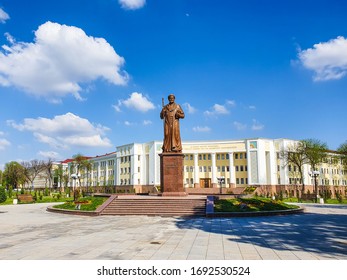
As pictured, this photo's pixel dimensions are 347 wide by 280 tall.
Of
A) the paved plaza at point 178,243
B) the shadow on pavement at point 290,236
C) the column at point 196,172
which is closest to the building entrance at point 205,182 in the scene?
the column at point 196,172

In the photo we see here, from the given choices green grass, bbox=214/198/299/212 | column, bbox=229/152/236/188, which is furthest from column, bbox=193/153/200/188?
green grass, bbox=214/198/299/212

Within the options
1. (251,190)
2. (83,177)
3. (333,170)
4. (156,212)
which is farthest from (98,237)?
(83,177)

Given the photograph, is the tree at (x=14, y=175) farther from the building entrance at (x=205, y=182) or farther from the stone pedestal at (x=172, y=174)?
the stone pedestal at (x=172, y=174)

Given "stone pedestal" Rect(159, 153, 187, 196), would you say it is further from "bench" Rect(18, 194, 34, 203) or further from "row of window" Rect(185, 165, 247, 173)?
"row of window" Rect(185, 165, 247, 173)

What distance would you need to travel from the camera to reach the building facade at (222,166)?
6153 centimetres

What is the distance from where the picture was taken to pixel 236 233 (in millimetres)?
12203

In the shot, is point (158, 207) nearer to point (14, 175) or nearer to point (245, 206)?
point (245, 206)

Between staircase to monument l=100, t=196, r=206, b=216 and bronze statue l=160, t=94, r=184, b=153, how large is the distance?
4236 millimetres

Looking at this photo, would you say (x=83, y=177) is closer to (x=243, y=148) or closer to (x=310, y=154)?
(x=243, y=148)

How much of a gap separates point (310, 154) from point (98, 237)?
167 ft

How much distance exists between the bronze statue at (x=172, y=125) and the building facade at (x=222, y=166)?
124ft

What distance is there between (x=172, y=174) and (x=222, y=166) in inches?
1734

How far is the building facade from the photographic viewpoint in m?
61.5
